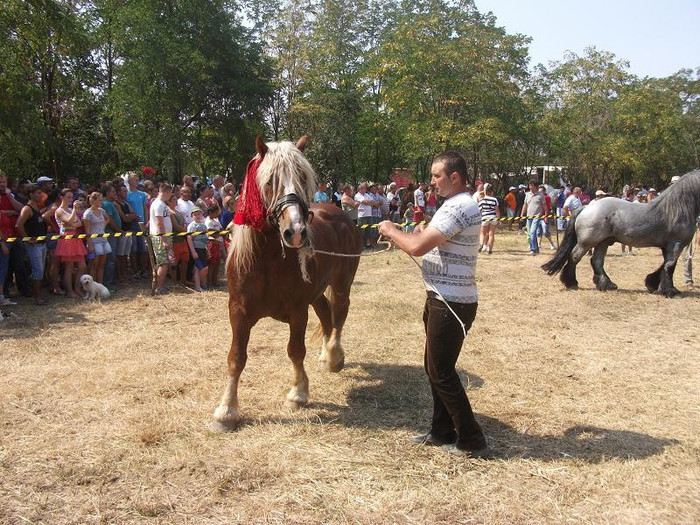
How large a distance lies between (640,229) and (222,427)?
26.4ft

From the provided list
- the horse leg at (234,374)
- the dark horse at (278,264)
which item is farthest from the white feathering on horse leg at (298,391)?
the horse leg at (234,374)

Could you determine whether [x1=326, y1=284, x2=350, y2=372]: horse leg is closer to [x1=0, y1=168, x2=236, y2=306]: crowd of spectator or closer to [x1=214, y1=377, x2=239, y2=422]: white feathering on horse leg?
[x1=214, y1=377, x2=239, y2=422]: white feathering on horse leg

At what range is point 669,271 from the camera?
344 inches

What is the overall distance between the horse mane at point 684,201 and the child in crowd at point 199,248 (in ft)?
26.5

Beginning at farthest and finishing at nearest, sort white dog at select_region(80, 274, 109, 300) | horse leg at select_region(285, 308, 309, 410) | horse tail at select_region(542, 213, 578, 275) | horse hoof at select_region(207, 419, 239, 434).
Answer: horse tail at select_region(542, 213, 578, 275) < white dog at select_region(80, 274, 109, 300) < horse leg at select_region(285, 308, 309, 410) < horse hoof at select_region(207, 419, 239, 434)

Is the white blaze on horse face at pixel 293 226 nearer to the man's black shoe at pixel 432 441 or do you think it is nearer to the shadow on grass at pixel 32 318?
the man's black shoe at pixel 432 441

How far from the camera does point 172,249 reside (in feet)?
28.9

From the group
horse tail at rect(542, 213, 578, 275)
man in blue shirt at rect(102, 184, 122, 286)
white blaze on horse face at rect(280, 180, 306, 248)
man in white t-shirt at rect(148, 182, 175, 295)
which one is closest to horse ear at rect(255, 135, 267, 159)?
white blaze on horse face at rect(280, 180, 306, 248)

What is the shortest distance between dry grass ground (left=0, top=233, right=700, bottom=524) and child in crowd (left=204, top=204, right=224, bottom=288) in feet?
8.12

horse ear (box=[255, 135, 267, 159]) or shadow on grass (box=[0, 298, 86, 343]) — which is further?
shadow on grass (box=[0, 298, 86, 343])

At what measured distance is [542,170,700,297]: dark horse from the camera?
8.65 m

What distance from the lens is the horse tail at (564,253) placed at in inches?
365

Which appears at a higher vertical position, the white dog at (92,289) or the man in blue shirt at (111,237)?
the man in blue shirt at (111,237)

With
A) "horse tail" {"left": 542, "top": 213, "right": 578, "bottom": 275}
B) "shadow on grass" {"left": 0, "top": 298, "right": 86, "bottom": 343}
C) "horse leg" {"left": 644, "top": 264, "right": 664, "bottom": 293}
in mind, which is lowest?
"shadow on grass" {"left": 0, "top": 298, "right": 86, "bottom": 343}
